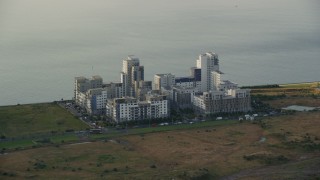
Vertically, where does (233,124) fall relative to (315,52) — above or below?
below

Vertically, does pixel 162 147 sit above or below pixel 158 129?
below

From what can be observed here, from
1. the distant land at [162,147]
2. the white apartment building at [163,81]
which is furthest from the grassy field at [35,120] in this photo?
the white apartment building at [163,81]

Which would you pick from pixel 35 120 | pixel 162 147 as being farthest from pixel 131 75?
pixel 162 147

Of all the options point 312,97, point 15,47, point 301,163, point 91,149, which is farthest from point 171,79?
point 15,47

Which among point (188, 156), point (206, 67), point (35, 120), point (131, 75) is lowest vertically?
point (188, 156)

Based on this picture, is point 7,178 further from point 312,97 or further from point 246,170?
point 312,97

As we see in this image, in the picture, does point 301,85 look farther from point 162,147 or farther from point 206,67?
point 162,147

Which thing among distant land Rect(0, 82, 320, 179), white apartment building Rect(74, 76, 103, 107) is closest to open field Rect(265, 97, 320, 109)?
distant land Rect(0, 82, 320, 179)

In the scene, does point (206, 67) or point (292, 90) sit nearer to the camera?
point (206, 67)
